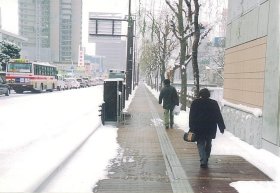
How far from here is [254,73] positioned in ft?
32.6

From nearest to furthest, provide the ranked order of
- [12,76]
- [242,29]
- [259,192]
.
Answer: [259,192] < [242,29] < [12,76]

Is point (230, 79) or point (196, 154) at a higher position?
point (230, 79)

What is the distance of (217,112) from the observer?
7355mm

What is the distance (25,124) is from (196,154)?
6697 millimetres

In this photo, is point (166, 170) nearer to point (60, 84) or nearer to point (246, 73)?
point (246, 73)

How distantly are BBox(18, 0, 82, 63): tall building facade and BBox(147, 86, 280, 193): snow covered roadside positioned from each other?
141 metres

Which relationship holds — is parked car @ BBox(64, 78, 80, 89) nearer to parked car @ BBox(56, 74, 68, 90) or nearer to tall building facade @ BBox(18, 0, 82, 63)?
parked car @ BBox(56, 74, 68, 90)

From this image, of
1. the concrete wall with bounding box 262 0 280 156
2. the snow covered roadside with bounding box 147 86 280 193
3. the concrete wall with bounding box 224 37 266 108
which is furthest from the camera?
the concrete wall with bounding box 224 37 266 108

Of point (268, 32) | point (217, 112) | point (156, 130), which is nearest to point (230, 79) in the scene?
point (156, 130)

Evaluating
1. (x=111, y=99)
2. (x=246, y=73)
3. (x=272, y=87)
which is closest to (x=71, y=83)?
(x=111, y=99)

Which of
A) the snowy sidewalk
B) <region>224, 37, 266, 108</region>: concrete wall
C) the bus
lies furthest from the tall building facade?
the snowy sidewalk

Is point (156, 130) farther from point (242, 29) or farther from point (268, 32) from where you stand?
point (268, 32)

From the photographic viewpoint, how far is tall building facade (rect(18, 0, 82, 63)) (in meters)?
153

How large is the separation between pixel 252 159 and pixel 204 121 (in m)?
1.79
